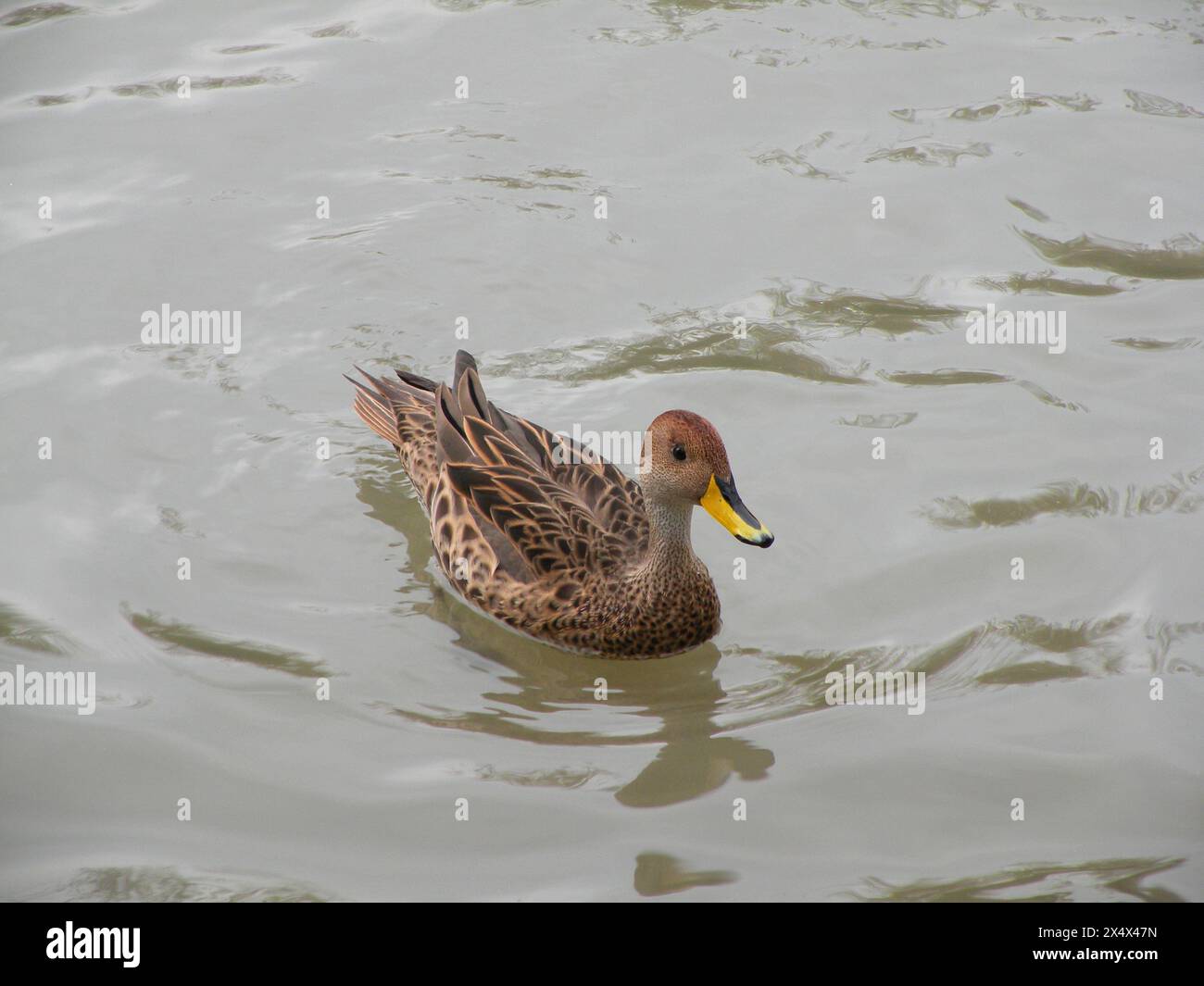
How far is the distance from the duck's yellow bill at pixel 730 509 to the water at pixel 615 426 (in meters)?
0.81

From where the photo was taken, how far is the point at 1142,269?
9.72 meters

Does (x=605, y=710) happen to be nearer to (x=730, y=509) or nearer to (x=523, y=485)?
(x=730, y=509)

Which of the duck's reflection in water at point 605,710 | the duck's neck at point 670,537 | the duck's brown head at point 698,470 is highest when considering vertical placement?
the duck's brown head at point 698,470

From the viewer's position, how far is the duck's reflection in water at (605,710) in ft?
20.4

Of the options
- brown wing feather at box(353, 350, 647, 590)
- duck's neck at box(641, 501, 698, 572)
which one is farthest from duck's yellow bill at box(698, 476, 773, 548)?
Result: brown wing feather at box(353, 350, 647, 590)

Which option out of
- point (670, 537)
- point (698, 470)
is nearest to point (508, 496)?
point (670, 537)

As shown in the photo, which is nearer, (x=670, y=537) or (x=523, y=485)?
(x=670, y=537)

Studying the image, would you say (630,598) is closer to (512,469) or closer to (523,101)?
(512,469)

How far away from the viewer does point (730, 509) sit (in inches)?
259

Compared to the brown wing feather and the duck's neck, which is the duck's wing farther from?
the duck's neck

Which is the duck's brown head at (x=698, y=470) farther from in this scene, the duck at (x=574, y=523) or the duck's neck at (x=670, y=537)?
the duck's neck at (x=670, y=537)

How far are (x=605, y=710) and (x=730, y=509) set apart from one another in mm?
1150

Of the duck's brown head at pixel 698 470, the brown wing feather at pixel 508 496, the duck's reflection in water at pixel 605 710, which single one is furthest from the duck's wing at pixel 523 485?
the duck's brown head at pixel 698 470

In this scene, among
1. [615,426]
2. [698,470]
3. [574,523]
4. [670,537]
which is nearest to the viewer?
[698,470]
